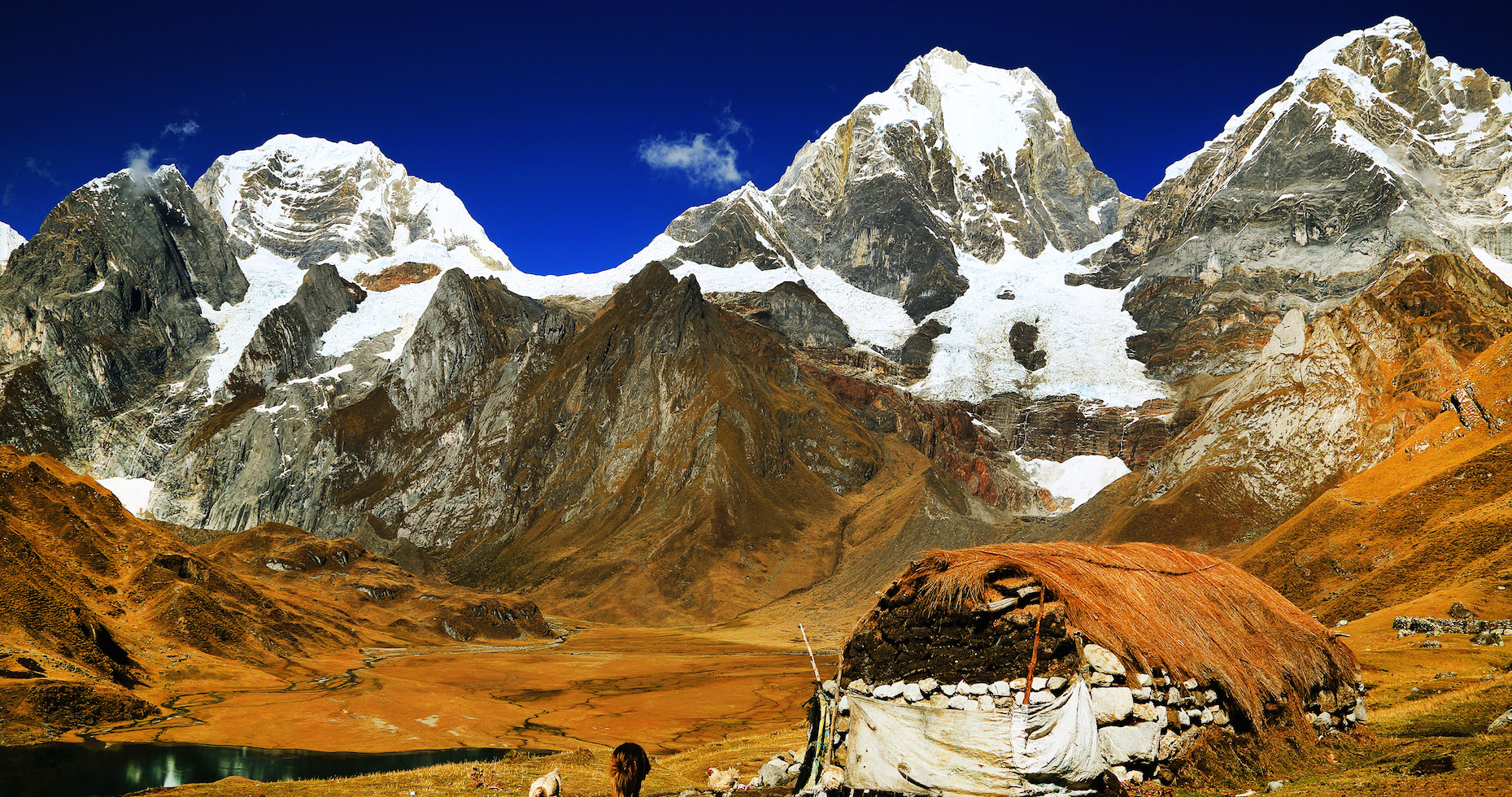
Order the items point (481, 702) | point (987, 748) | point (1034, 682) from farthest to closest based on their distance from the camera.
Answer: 1. point (481, 702)
2. point (1034, 682)
3. point (987, 748)

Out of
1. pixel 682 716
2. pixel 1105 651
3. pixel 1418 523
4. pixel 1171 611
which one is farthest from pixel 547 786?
pixel 1418 523

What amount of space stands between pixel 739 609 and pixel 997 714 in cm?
11821

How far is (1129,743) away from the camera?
1866cm

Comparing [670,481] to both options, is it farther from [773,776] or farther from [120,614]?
[773,776]

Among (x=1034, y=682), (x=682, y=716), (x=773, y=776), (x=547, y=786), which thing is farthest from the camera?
(x=682, y=716)

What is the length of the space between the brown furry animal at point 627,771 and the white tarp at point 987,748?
8.65 m

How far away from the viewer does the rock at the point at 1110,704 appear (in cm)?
1848

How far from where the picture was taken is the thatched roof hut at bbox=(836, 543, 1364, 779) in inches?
739

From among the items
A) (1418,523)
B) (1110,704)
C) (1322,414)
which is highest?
(1322,414)

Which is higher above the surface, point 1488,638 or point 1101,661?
point 1101,661

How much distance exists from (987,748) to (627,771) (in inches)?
359

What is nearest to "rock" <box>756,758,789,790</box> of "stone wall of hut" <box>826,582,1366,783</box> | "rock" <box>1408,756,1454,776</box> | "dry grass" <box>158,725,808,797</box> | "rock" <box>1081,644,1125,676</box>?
"dry grass" <box>158,725,808,797</box>

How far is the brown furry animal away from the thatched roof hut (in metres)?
8.83

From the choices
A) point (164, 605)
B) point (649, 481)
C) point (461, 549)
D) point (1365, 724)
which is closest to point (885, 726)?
point (1365, 724)
